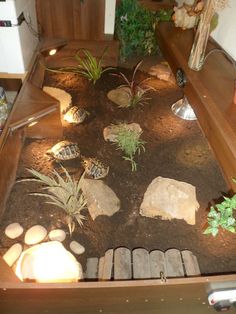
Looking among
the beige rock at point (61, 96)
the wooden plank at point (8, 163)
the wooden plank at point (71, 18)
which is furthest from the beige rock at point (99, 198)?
the wooden plank at point (71, 18)

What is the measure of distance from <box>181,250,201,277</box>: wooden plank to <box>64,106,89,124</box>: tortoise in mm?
1603

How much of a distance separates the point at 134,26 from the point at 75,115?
1.65 meters

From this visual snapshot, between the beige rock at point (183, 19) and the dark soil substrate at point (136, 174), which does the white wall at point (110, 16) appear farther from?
the beige rock at point (183, 19)

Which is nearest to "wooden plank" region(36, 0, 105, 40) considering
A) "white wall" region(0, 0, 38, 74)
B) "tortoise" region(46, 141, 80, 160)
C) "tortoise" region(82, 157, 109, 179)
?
"white wall" region(0, 0, 38, 74)

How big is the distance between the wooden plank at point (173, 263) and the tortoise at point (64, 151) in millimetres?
1107

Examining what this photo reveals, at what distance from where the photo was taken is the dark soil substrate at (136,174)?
1822 mm

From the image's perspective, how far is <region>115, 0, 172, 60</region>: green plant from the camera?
3.41m

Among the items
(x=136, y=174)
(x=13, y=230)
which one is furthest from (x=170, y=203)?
(x=13, y=230)

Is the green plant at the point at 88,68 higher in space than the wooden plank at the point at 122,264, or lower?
higher

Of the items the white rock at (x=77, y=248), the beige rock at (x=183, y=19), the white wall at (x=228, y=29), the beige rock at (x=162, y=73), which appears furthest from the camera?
the beige rock at (x=162, y=73)

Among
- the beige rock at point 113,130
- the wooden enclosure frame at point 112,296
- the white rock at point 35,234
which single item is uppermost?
the wooden enclosure frame at point 112,296

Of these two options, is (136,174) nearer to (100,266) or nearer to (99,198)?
(99,198)

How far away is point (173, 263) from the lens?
1658mm

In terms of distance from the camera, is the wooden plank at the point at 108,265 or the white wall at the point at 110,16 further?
the white wall at the point at 110,16
